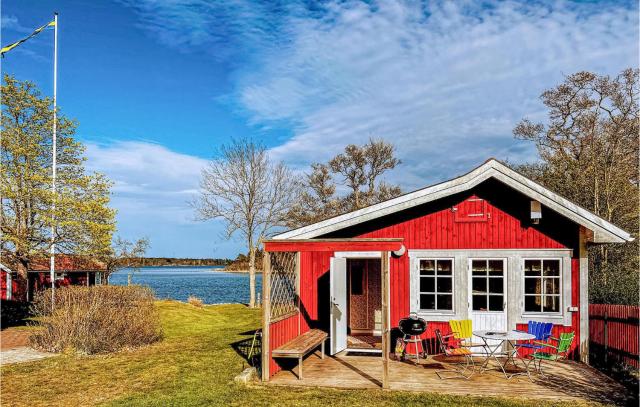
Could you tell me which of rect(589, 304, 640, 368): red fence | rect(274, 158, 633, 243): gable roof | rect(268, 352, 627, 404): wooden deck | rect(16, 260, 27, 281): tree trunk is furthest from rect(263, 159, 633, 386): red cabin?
rect(16, 260, 27, 281): tree trunk

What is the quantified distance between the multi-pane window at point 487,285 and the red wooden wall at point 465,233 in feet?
1.25

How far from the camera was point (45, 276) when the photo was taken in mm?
36188

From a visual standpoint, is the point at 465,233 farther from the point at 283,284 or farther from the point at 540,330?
the point at 283,284

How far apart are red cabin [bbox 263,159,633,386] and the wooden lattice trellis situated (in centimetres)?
2

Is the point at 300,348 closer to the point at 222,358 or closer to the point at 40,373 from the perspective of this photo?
the point at 222,358

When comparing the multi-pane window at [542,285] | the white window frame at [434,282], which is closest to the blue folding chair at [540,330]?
the multi-pane window at [542,285]

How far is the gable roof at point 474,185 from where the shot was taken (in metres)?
9.88

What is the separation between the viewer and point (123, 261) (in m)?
34.3

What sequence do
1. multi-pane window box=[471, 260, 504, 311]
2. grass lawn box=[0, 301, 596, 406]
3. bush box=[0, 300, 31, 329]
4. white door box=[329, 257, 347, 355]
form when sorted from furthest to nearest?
1. bush box=[0, 300, 31, 329]
2. white door box=[329, 257, 347, 355]
3. multi-pane window box=[471, 260, 504, 311]
4. grass lawn box=[0, 301, 596, 406]

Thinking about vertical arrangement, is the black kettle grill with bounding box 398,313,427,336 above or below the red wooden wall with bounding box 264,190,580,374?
below

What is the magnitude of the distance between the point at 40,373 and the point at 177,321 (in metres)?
8.32

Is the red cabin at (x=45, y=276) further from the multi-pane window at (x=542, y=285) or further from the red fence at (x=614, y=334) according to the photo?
the red fence at (x=614, y=334)

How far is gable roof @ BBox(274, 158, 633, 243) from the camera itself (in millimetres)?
9883

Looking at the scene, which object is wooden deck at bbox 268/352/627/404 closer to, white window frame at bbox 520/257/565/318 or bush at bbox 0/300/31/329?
white window frame at bbox 520/257/565/318
